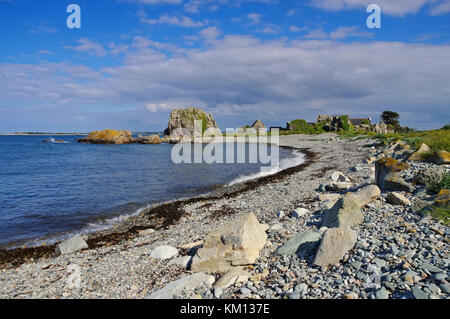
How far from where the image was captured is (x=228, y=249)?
21.0ft

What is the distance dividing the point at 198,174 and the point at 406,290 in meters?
26.6

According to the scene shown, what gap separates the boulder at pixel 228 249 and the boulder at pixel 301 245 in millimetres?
634

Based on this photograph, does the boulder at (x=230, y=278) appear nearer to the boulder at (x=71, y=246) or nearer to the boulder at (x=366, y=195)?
the boulder at (x=366, y=195)

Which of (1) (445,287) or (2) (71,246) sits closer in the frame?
(1) (445,287)

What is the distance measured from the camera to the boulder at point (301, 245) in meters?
6.51

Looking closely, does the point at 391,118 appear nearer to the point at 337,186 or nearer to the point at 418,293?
the point at 337,186

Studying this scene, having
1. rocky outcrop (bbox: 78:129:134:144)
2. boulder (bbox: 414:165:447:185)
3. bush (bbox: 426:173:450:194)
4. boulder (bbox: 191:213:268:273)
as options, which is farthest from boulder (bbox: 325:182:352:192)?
rocky outcrop (bbox: 78:129:134:144)

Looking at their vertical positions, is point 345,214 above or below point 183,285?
above

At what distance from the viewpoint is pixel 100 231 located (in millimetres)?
12906

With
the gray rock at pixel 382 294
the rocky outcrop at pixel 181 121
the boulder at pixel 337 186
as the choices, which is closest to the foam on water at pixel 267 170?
the boulder at pixel 337 186

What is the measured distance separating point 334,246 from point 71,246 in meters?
9.84

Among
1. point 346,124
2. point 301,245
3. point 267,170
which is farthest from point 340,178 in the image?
point 346,124

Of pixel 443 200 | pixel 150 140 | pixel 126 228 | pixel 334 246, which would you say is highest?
pixel 150 140
